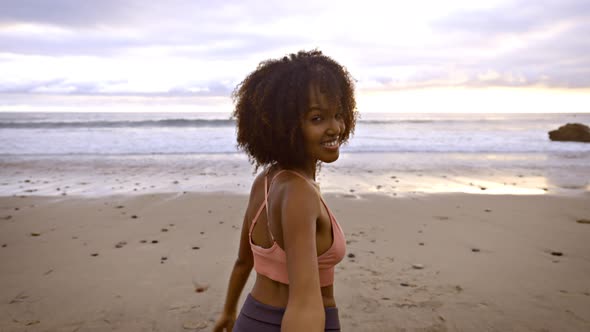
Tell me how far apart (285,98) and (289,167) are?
9.0 inches

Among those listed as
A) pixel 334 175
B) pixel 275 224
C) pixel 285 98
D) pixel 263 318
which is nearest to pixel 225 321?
pixel 263 318

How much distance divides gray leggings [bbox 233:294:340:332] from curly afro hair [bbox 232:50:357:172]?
19.7 inches

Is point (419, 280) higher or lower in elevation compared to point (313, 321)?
lower

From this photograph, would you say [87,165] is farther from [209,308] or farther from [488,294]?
[488,294]

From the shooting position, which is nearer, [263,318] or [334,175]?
[263,318]

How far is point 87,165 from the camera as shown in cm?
1461

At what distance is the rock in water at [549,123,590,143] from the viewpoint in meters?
24.1

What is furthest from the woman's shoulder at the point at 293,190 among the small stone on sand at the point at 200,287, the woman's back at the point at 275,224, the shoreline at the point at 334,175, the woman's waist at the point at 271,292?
the shoreline at the point at 334,175

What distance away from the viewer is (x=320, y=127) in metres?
1.55

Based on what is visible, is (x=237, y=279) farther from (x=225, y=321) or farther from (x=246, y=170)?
(x=246, y=170)

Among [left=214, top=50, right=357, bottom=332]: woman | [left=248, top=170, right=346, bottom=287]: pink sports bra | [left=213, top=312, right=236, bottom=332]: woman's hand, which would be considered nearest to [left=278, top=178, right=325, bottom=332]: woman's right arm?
[left=214, top=50, right=357, bottom=332]: woman

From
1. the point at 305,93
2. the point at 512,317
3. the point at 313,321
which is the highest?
the point at 305,93

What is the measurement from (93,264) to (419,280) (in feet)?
11.2

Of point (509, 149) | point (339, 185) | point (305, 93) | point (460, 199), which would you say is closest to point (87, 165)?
point (339, 185)
